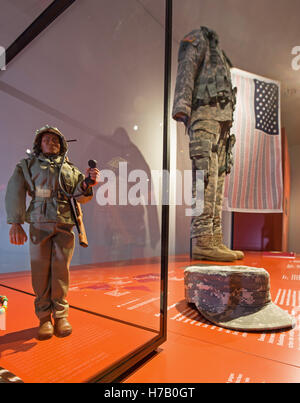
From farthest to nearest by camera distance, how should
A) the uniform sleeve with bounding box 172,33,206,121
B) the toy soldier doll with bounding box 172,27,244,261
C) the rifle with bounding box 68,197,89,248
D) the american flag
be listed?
the american flag, the toy soldier doll with bounding box 172,27,244,261, the uniform sleeve with bounding box 172,33,206,121, the rifle with bounding box 68,197,89,248

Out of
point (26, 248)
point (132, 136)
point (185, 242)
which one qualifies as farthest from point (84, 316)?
point (185, 242)

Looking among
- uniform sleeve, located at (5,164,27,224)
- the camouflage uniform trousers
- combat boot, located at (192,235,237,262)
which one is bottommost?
combat boot, located at (192,235,237,262)

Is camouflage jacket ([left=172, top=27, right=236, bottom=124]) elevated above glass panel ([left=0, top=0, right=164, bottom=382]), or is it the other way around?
camouflage jacket ([left=172, top=27, right=236, bottom=124])

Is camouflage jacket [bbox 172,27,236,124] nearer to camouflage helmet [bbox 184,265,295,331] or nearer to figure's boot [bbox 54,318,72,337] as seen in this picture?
camouflage helmet [bbox 184,265,295,331]

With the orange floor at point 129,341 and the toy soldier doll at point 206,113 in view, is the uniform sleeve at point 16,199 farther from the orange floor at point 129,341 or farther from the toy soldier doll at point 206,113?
the toy soldier doll at point 206,113

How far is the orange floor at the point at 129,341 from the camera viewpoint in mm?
637

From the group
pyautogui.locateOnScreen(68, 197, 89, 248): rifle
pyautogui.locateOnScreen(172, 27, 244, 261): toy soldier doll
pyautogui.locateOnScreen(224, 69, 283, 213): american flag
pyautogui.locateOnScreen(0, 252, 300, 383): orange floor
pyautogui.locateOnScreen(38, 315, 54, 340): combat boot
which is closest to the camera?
pyautogui.locateOnScreen(0, 252, 300, 383): orange floor

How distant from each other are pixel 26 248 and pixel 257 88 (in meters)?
3.68

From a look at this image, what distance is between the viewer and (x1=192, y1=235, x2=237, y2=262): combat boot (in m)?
2.48

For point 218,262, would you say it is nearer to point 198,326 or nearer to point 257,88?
point 198,326

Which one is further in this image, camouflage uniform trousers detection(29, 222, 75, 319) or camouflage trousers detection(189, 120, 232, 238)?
camouflage trousers detection(189, 120, 232, 238)

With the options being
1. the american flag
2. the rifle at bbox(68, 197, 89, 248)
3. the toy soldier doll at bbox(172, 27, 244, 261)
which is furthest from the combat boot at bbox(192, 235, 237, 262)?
the rifle at bbox(68, 197, 89, 248)

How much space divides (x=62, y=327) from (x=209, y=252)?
188 cm

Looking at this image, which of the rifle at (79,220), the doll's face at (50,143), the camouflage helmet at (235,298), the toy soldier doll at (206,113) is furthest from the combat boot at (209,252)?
the doll's face at (50,143)
